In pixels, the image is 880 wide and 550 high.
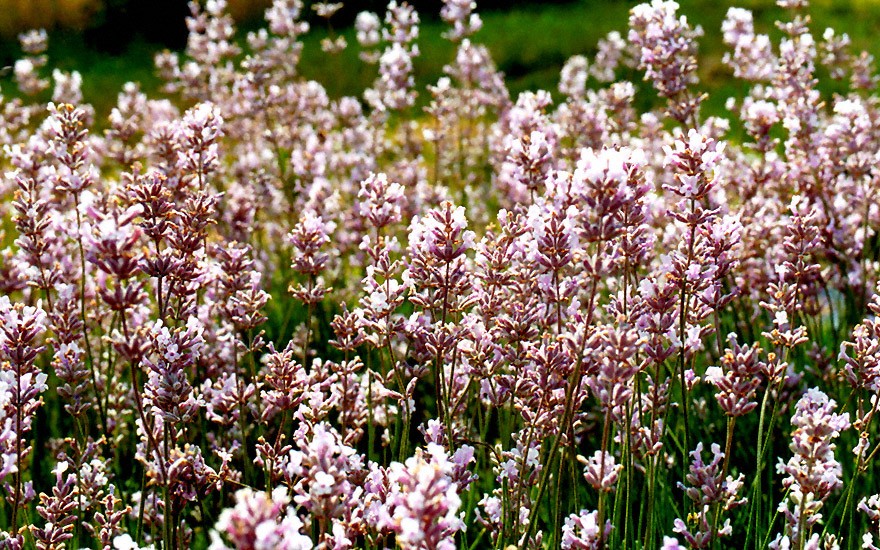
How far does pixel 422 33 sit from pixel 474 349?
490 inches

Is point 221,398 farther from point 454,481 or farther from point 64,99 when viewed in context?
point 64,99

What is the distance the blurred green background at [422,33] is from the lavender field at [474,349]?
227 inches

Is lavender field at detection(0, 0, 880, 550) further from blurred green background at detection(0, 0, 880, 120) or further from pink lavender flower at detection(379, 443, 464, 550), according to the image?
blurred green background at detection(0, 0, 880, 120)

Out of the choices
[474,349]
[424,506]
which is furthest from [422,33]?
[424,506]

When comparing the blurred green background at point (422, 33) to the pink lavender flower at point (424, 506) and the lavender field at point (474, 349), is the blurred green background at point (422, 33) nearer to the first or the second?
the lavender field at point (474, 349)

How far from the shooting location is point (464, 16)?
18.4 ft

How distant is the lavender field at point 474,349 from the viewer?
2.10 meters

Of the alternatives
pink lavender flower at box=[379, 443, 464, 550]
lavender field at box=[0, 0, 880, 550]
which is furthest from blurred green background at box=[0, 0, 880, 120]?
pink lavender flower at box=[379, 443, 464, 550]

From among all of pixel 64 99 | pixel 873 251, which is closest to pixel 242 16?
pixel 64 99

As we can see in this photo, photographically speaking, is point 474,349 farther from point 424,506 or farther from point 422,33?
point 422,33

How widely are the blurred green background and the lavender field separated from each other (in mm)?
5765

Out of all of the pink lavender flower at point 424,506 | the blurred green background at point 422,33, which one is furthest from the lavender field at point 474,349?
the blurred green background at point 422,33

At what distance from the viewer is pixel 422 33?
1451cm

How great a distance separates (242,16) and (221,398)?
1386 cm
